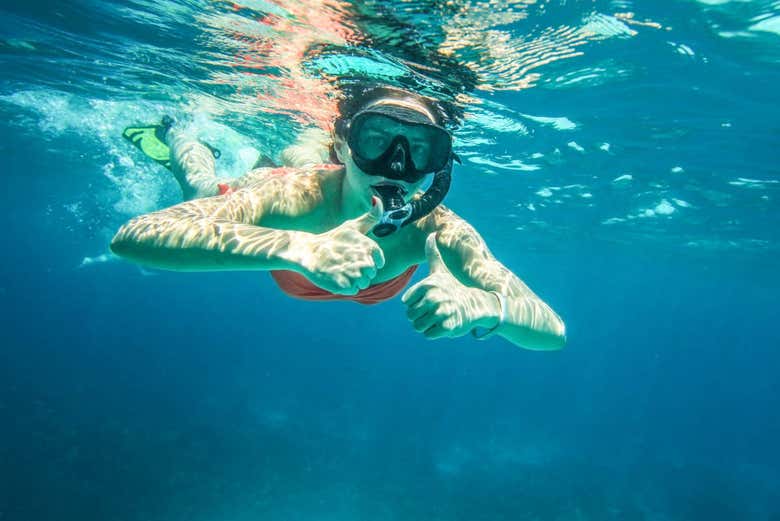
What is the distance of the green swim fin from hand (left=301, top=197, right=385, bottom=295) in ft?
30.9

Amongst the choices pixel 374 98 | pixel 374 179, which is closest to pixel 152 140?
pixel 374 98

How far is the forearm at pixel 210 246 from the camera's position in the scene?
2586mm

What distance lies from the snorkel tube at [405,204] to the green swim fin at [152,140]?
8654 mm

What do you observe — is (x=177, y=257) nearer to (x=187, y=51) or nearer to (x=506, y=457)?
(x=187, y=51)

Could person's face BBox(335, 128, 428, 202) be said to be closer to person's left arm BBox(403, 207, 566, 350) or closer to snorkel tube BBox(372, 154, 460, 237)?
snorkel tube BBox(372, 154, 460, 237)

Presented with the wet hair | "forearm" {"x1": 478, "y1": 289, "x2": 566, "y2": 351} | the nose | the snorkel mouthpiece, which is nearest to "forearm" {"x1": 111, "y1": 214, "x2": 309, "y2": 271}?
the snorkel mouthpiece

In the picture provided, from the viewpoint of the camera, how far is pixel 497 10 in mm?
6316

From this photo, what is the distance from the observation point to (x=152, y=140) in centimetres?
1064

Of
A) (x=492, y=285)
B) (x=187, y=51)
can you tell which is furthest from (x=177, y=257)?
(x=187, y=51)

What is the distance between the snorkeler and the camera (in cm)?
243

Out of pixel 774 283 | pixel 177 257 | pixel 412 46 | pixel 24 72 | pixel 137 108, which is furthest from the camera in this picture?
pixel 774 283

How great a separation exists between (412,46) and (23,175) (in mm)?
47270

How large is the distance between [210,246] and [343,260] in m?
0.92

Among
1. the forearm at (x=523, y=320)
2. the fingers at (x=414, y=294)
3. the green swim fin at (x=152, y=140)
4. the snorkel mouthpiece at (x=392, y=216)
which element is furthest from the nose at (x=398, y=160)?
the green swim fin at (x=152, y=140)
